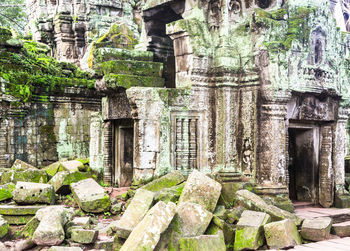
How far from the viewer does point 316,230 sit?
21.9ft

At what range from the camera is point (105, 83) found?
8.69m

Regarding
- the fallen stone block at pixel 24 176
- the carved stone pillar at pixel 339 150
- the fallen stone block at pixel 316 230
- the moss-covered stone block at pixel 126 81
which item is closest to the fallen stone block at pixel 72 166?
the fallen stone block at pixel 24 176

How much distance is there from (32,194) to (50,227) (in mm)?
1310

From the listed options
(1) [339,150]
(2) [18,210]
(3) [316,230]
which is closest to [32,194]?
(2) [18,210]

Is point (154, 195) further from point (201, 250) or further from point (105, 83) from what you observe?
point (105, 83)

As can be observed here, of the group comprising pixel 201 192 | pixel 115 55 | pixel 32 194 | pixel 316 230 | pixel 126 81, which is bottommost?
pixel 316 230

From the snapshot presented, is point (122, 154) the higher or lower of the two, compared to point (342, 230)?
higher

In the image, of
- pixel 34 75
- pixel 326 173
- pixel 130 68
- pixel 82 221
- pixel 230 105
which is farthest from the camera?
pixel 34 75

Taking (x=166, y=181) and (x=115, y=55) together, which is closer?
(x=166, y=181)

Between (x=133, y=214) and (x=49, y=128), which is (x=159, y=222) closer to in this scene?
(x=133, y=214)

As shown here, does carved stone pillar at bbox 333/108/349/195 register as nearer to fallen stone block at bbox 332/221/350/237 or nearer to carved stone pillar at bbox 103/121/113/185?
fallen stone block at bbox 332/221/350/237

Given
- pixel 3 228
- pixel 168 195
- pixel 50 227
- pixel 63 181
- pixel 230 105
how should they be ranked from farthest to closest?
pixel 230 105 → pixel 63 181 → pixel 168 195 → pixel 3 228 → pixel 50 227

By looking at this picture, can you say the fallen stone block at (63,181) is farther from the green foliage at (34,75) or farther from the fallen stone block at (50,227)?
the green foliage at (34,75)

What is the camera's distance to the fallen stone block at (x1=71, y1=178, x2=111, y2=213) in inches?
285
